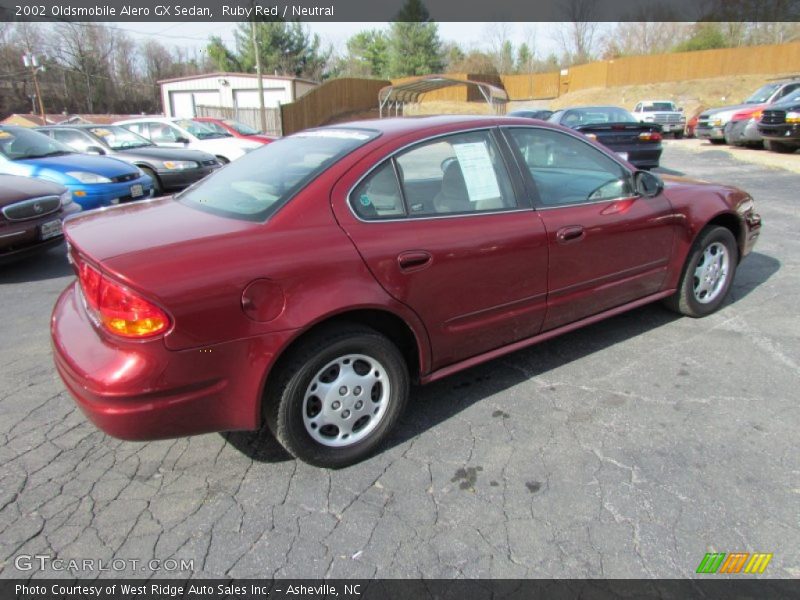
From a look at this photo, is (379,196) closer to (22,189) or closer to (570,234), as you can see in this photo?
(570,234)

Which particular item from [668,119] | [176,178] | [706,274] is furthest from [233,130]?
[668,119]

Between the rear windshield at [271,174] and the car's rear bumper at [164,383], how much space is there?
0.68 m

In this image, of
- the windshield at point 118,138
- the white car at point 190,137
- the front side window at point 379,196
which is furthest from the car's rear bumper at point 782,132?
the windshield at point 118,138

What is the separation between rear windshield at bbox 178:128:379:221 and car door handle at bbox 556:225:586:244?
1211 millimetres

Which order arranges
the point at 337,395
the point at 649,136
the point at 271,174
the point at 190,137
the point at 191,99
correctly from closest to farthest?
the point at 337,395 → the point at 271,174 → the point at 649,136 → the point at 190,137 → the point at 191,99

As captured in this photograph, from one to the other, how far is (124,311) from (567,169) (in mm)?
2847

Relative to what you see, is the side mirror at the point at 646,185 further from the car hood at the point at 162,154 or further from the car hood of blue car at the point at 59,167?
the car hood at the point at 162,154

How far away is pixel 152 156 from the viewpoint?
10023 millimetres

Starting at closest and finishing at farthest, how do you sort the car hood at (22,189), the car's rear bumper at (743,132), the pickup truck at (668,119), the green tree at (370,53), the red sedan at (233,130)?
the car hood at (22,189)
the red sedan at (233,130)
the car's rear bumper at (743,132)
the pickup truck at (668,119)
the green tree at (370,53)

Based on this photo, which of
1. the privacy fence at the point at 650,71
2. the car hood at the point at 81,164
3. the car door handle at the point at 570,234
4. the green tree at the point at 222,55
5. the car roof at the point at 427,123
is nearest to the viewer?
the car roof at the point at 427,123

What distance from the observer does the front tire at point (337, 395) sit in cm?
243
